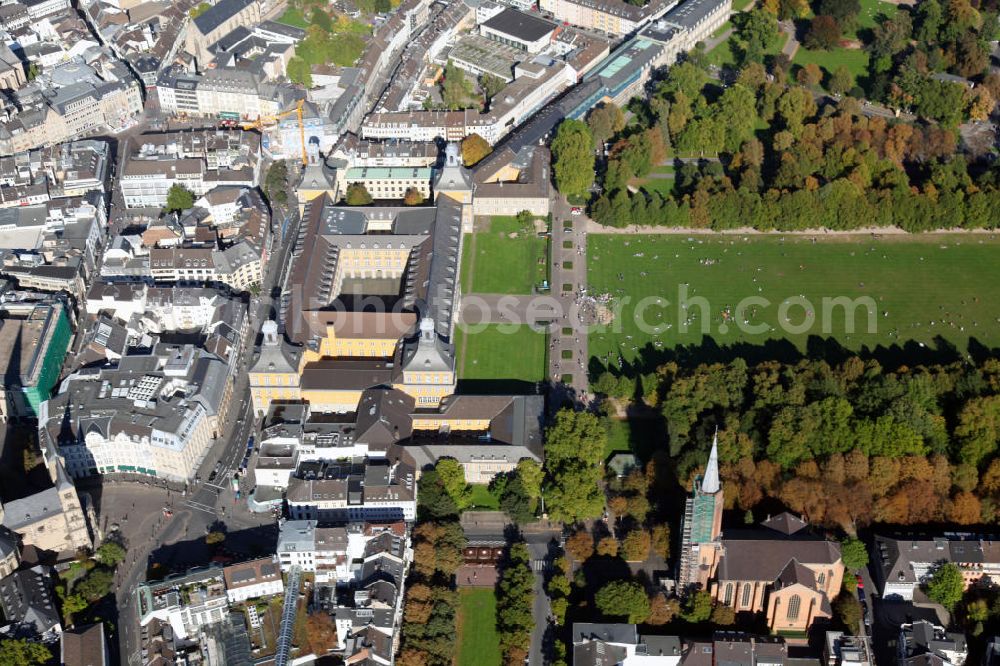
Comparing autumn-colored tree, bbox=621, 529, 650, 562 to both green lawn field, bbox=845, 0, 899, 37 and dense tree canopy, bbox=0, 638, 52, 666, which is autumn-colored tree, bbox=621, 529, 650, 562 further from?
green lawn field, bbox=845, 0, 899, 37

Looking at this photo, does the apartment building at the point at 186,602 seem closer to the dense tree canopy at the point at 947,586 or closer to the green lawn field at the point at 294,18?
the dense tree canopy at the point at 947,586

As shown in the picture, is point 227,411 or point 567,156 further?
point 567,156

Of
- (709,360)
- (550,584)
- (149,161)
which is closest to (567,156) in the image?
(709,360)

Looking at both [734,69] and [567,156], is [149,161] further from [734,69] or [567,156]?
[734,69]

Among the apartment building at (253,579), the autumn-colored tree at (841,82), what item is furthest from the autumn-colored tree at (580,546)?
the autumn-colored tree at (841,82)

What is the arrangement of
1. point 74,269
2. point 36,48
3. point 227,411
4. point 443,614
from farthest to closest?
1. point 36,48
2. point 74,269
3. point 227,411
4. point 443,614

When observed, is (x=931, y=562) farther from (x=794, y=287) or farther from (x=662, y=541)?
(x=794, y=287)
